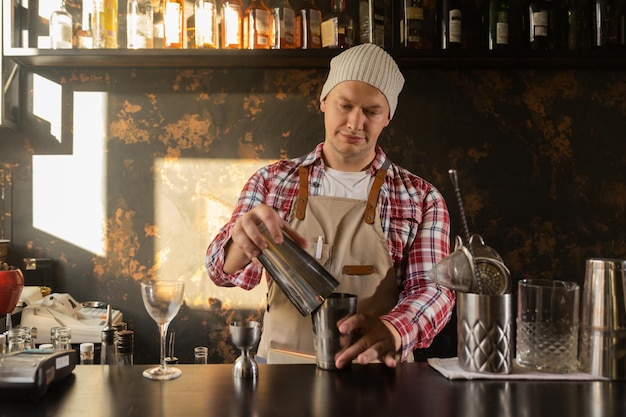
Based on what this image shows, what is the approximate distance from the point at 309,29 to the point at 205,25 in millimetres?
409

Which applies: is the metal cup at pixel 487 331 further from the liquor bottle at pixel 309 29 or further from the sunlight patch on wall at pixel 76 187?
the sunlight patch on wall at pixel 76 187

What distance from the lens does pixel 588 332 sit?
43.0 inches

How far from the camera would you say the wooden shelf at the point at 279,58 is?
7.43ft

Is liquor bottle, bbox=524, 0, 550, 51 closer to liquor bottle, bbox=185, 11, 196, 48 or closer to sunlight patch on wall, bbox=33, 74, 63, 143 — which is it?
liquor bottle, bbox=185, 11, 196, 48

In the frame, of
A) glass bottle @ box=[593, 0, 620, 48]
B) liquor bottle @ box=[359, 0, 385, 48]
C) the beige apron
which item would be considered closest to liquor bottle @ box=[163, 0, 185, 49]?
liquor bottle @ box=[359, 0, 385, 48]

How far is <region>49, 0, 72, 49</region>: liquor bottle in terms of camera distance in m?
2.30

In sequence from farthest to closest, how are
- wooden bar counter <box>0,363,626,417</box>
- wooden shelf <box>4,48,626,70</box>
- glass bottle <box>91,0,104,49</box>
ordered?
glass bottle <box>91,0,104,49</box>
wooden shelf <box>4,48,626,70</box>
wooden bar counter <box>0,363,626,417</box>

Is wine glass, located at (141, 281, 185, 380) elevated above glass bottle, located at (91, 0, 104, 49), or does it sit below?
below

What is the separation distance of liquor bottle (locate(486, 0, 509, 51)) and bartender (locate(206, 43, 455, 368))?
0.74m

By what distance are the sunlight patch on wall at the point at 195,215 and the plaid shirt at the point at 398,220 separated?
0.68 meters

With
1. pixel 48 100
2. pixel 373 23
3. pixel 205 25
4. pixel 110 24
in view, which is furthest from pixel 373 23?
pixel 48 100

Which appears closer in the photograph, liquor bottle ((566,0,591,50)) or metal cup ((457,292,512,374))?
metal cup ((457,292,512,374))

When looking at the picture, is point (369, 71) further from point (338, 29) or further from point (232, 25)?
point (232, 25)

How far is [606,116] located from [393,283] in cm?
148
